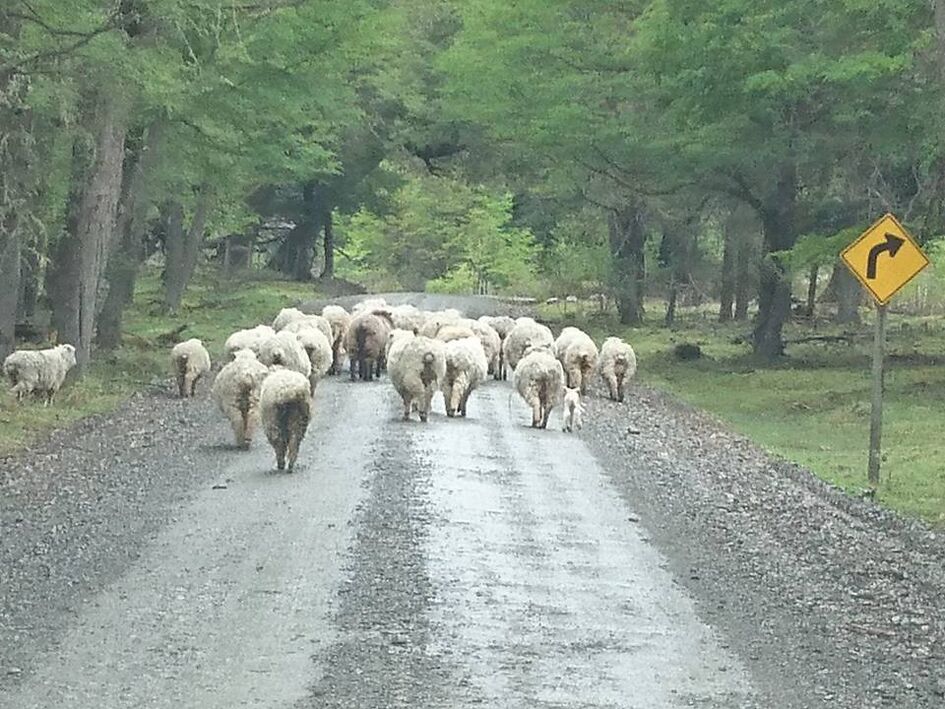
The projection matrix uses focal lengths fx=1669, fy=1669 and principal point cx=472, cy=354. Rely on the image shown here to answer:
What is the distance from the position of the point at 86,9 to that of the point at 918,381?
16.9 meters

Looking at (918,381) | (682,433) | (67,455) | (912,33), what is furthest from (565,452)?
(918,381)

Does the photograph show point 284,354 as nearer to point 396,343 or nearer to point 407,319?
point 396,343

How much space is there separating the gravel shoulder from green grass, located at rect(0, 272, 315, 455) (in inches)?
272

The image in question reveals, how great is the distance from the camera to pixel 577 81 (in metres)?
32.0

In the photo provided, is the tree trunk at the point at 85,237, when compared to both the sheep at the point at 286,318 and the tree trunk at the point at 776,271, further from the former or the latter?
the tree trunk at the point at 776,271

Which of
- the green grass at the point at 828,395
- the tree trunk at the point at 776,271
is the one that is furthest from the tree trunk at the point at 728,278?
the tree trunk at the point at 776,271

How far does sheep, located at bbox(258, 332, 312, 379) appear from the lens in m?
21.2

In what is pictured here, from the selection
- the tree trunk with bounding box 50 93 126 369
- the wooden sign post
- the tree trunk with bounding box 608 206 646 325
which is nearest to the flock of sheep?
the tree trunk with bounding box 50 93 126 369

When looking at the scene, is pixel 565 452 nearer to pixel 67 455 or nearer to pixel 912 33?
pixel 67 455

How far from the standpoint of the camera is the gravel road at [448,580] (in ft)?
28.9

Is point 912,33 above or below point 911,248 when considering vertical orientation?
above

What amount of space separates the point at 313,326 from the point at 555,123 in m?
8.51

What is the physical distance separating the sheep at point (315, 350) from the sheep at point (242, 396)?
464 centimetres

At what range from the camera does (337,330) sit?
27938mm
